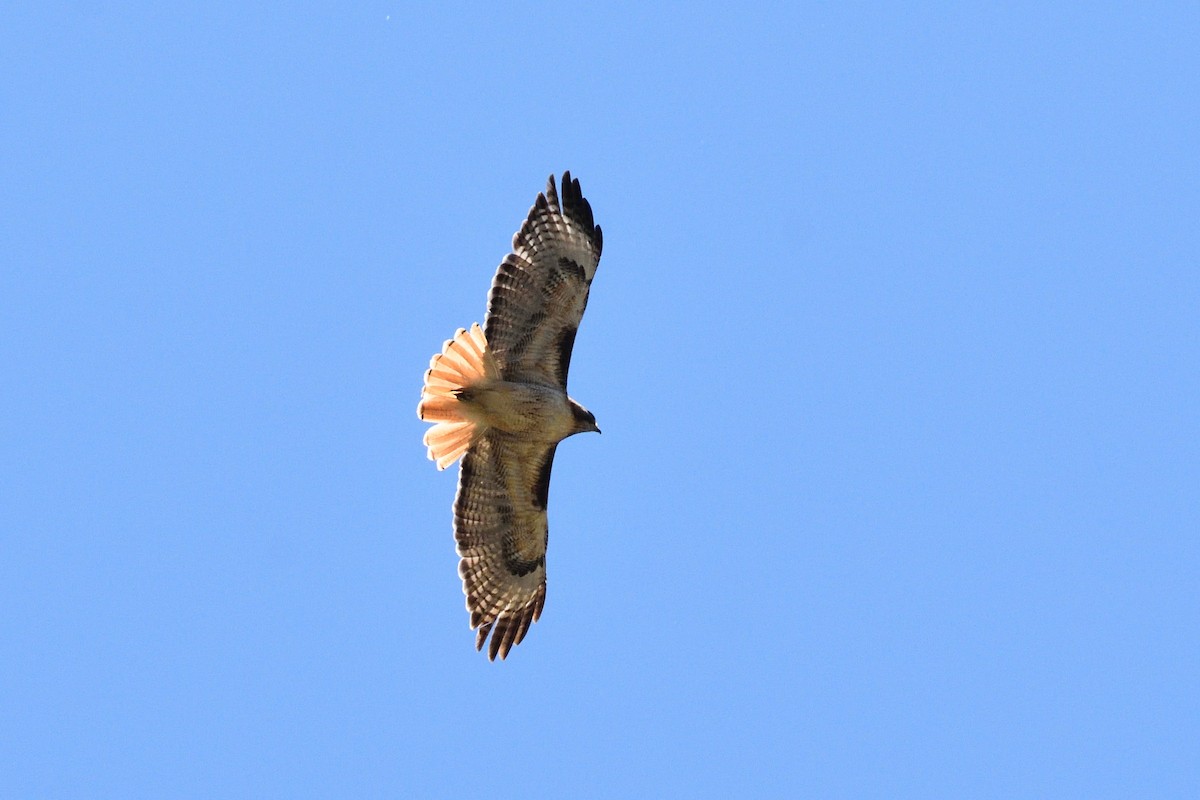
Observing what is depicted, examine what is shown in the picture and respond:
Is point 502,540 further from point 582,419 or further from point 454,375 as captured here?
point 454,375

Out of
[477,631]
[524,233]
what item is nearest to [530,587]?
[477,631]

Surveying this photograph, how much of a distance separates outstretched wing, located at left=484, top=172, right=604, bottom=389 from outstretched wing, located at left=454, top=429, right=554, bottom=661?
2.73 ft

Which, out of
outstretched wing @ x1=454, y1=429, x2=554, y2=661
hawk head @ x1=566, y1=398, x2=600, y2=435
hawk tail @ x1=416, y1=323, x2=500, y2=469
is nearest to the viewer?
hawk tail @ x1=416, y1=323, x2=500, y2=469

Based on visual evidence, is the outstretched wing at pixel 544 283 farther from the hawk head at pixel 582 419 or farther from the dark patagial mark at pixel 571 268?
the hawk head at pixel 582 419

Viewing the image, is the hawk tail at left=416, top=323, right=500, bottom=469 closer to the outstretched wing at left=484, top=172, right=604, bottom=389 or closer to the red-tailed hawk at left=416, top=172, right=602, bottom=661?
the red-tailed hawk at left=416, top=172, right=602, bottom=661

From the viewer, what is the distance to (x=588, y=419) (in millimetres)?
13672

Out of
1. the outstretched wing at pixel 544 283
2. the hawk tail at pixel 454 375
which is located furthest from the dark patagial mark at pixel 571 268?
the hawk tail at pixel 454 375

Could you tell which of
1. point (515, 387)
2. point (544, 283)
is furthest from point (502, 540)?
point (544, 283)

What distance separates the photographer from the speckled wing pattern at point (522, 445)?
525 inches

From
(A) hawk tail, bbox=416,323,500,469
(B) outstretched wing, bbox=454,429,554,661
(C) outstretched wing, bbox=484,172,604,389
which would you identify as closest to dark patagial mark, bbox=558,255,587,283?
(C) outstretched wing, bbox=484,172,604,389

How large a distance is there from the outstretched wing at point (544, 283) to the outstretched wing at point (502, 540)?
83 centimetres

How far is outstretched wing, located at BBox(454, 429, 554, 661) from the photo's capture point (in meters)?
13.9

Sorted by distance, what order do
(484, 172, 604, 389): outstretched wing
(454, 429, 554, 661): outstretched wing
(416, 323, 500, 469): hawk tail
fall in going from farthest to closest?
1. (454, 429, 554, 661): outstretched wing
2. (484, 172, 604, 389): outstretched wing
3. (416, 323, 500, 469): hawk tail

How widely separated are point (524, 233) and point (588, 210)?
544 millimetres
